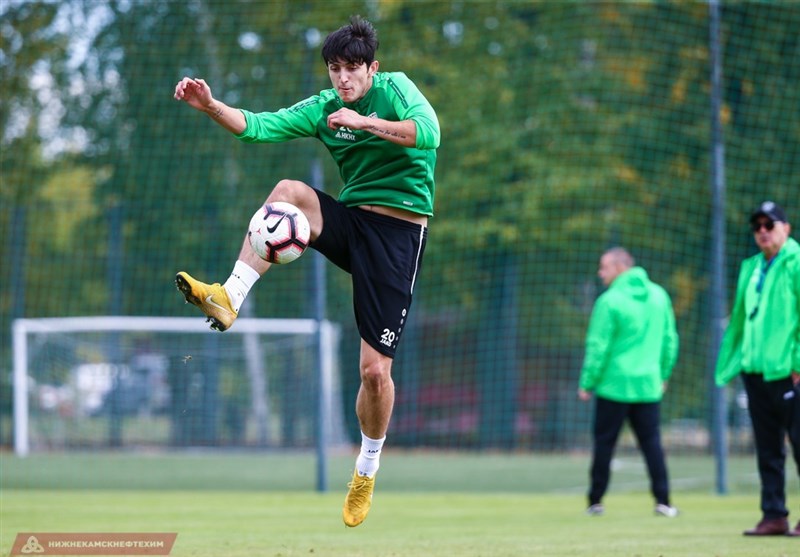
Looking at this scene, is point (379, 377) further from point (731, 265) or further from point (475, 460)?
point (475, 460)

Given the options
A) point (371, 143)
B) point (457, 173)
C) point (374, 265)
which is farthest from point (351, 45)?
point (457, 173)

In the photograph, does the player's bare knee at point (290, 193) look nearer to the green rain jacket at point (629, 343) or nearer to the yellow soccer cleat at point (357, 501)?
the yellow soccer cleat at point (357, 501)

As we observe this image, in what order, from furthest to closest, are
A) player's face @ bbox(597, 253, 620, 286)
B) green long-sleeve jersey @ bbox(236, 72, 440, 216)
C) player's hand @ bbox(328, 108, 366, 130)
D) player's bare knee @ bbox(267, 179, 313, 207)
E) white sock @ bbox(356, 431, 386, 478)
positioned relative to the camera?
player's face @ bbox(597, 253, 620, 286)
white sock @ bbox(356, 431, 386, 478)
green long-sleeve jersey @ bbox(236, 72, 440, 216)
player's bare knee @ bbox(267, 179, 313, 207)
player's hand @ bbox(328, 108, 366, 130)

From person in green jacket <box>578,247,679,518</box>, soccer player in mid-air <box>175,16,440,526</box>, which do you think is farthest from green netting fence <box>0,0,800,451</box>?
soccer player in mid-air <box>175,16,440,526</box>

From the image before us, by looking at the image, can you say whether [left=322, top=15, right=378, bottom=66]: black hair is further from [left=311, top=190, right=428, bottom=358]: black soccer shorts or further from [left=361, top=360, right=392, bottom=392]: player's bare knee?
[left=361, top=360, right=392, bottom=392]: player's bare knee

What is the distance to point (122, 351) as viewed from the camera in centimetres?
2008

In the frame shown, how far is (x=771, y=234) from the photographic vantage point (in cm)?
857

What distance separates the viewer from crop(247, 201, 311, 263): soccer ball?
5895 millimetres

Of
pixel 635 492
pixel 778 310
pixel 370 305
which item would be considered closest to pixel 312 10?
pixel 635 492

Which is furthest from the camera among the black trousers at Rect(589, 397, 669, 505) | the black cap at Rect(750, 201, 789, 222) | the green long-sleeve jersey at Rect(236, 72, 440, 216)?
the black trousers at Rect(589, 397, 669, 505)

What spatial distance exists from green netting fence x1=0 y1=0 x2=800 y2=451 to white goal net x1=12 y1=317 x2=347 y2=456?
0.10m

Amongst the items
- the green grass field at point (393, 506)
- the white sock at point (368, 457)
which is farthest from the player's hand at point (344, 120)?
the green grass field at point (393, 506)

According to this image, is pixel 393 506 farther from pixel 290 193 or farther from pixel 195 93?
pixel 195 93

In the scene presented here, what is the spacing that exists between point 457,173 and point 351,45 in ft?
48.1
